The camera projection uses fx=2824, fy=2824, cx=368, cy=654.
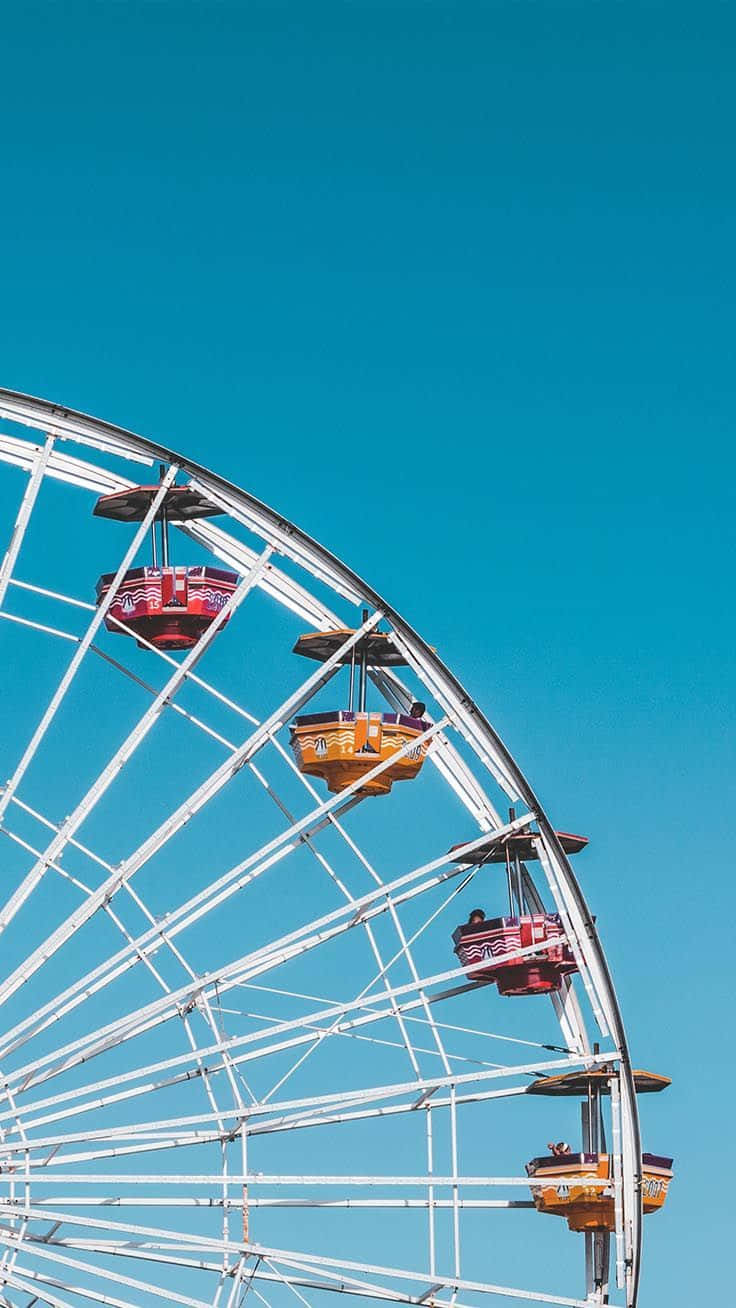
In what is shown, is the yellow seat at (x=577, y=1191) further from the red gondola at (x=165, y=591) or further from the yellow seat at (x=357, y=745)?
the red gondola at (x=165, y=591)

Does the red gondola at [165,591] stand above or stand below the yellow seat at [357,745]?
above

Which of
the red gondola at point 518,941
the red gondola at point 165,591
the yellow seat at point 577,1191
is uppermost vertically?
the red gondola at point 165,591

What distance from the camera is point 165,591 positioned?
98.1 ft

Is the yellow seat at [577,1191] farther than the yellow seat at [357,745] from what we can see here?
No

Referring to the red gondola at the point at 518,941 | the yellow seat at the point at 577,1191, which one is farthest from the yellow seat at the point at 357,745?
the yellow seat at the point at 577,1191

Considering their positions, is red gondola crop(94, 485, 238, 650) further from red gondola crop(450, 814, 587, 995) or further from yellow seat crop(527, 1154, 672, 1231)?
yellow seat crop(527, 1154, 672, 1231)

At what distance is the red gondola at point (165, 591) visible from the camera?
97.9 ft

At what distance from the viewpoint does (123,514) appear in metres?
29.9

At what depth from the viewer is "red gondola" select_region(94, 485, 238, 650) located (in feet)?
97.9

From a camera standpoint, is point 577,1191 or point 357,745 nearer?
point 577,1191

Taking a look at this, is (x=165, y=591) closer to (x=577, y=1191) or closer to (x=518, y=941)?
(x=518, y=941)

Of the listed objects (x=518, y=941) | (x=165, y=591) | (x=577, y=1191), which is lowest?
(x=577, y=1191)

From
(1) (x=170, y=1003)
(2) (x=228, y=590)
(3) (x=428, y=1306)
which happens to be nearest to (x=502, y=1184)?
(3) (x=428, y=1306)

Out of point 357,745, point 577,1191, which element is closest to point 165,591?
point 357,745
